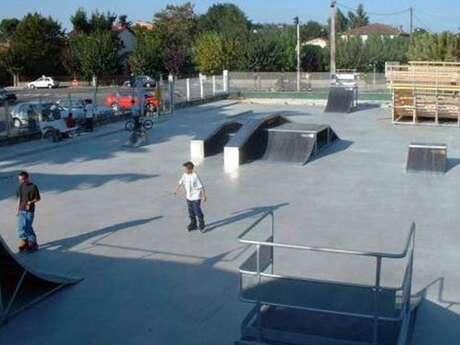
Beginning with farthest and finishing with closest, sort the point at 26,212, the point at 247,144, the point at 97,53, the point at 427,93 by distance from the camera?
the point at 97,53
the point at 427,93
the point at 247,144
the point at 26,212

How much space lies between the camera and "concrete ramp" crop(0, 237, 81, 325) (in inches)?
348

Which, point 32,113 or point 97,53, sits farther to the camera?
point 97,53

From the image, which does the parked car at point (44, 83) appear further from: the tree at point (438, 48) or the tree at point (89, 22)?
the tree at point (438, 48)

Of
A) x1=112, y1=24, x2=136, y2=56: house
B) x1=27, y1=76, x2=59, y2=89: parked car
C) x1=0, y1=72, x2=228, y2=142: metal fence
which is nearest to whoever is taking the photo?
x1=0, y1=72, x2=228, y2=142: metal fence

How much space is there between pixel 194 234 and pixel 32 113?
16009 mm

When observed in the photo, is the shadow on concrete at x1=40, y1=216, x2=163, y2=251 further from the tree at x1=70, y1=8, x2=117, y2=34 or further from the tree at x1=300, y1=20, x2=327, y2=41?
the tree at x1=300, y1=20, x2=327, y2=41

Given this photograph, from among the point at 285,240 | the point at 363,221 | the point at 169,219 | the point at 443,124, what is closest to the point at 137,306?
the point at 285,240

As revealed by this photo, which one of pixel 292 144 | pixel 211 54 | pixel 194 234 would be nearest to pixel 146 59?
pixel 211 54

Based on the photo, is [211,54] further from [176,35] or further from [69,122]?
[69,122]

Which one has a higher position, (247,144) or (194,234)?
(247,144)

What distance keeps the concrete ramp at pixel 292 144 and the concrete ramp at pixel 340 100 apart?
45.6 feet

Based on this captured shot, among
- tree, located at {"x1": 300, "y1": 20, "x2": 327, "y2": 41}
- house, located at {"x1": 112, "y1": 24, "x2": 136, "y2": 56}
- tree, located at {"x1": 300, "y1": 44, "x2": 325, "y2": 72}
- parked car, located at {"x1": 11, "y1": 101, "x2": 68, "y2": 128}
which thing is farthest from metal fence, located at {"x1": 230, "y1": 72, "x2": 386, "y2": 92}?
tree, located at {"x1": 300, "y1": 20, "x2": 327, "y2": 41}

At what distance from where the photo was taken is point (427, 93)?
29328 mm

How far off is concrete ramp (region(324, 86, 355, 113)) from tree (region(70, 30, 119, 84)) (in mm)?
38524
